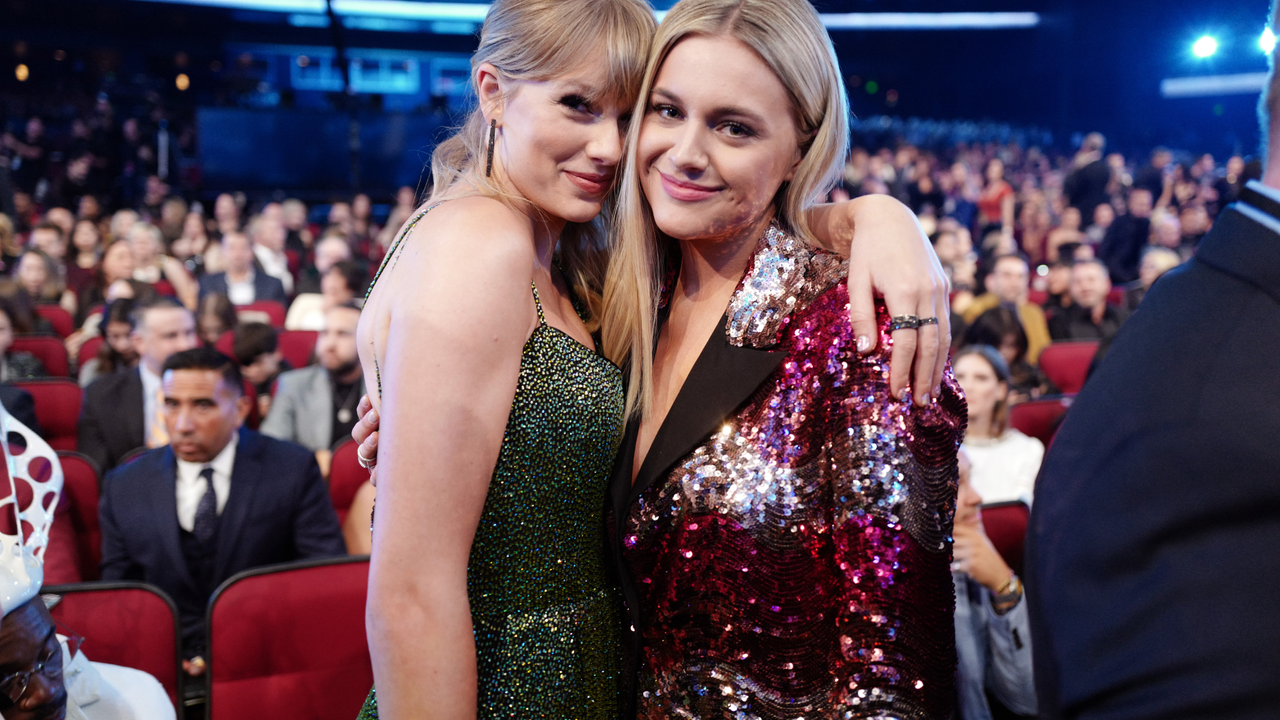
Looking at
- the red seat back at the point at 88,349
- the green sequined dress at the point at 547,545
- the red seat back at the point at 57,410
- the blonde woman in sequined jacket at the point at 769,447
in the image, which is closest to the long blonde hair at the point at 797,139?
the blonde woman in sequined jacket at the point at 769,447

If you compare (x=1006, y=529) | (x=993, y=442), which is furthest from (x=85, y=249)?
(x=1006, y=529)

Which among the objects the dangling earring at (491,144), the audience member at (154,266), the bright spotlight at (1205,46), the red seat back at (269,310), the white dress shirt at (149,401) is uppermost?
the bright spotlight at (1205,46)

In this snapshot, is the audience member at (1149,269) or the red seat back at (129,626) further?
the audience member at (1149,269)

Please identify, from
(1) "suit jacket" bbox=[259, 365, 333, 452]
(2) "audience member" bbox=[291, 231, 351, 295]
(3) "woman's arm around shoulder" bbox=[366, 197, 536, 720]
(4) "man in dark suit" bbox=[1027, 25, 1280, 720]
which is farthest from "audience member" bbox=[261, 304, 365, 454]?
(4) "man in dark suit" bbox=[1027, 25, 1280, 720]

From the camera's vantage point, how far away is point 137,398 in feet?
14.3

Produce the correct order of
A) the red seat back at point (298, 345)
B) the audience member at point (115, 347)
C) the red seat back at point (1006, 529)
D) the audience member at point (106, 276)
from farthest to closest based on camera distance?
the audience member at point (106, 276), the red seat back at point (298, 345), the audience member at point (115, 347), the red seat back at point (1006, 529)

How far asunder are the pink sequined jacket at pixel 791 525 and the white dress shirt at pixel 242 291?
21.5ft

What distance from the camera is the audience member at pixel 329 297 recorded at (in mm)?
5707

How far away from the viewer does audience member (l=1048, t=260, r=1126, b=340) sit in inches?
242

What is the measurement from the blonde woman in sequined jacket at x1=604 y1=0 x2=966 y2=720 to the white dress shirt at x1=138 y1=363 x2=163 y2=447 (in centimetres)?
366

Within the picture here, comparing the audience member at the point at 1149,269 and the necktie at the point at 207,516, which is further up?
the audience member at the point at 1149,269

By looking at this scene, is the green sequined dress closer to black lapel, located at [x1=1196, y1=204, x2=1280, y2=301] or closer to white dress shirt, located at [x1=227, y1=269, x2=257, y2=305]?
black lapel, located at [x1=1196, y1=204, x2=1280, y2=301]

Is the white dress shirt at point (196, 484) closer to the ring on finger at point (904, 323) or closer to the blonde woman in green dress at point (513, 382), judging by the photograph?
the blonde woman in green dress at point (513, 382)

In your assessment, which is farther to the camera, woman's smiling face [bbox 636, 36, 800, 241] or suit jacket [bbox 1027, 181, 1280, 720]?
woman's smiling face [bbox 636, 36, 800, 241]
